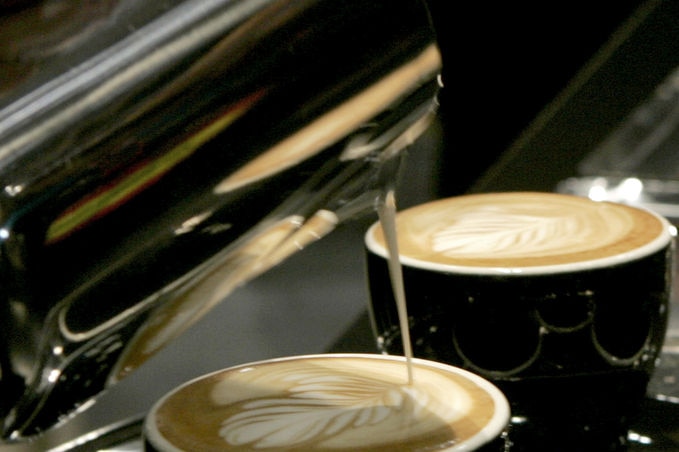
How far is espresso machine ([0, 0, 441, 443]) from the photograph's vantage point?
30 centimetres

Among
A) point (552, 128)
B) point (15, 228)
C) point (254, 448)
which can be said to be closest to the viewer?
point (15, 228)

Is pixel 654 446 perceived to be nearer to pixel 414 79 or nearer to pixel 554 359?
pixel 554 359

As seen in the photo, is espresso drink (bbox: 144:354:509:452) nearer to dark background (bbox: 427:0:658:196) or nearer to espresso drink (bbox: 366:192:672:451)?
espresso drink (bbox: 366:192:672:451)

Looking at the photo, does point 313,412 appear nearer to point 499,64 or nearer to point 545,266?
point 545,266

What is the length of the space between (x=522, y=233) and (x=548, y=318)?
0.08 meters

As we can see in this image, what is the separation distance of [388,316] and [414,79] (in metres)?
0.25

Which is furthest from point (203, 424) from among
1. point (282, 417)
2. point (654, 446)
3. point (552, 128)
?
point (552, 128)

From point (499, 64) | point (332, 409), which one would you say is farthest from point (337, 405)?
point (499, 64)

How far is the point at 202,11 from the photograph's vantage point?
0.33 meters

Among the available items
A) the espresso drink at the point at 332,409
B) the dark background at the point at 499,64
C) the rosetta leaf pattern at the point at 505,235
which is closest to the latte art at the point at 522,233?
the rosetta leaf pattern at the point at 505,235

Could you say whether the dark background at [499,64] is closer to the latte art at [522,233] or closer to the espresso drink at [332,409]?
the latte art at [522,233]

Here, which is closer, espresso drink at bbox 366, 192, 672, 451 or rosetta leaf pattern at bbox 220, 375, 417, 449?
rosetta leaf pattern at bbox 220, 375, 417, 449

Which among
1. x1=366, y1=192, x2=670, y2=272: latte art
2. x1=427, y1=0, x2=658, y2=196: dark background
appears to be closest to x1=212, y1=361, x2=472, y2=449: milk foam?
x1=366, y1=192, x2=670, y2=272: latte art

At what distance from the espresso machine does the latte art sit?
0.22 metres
